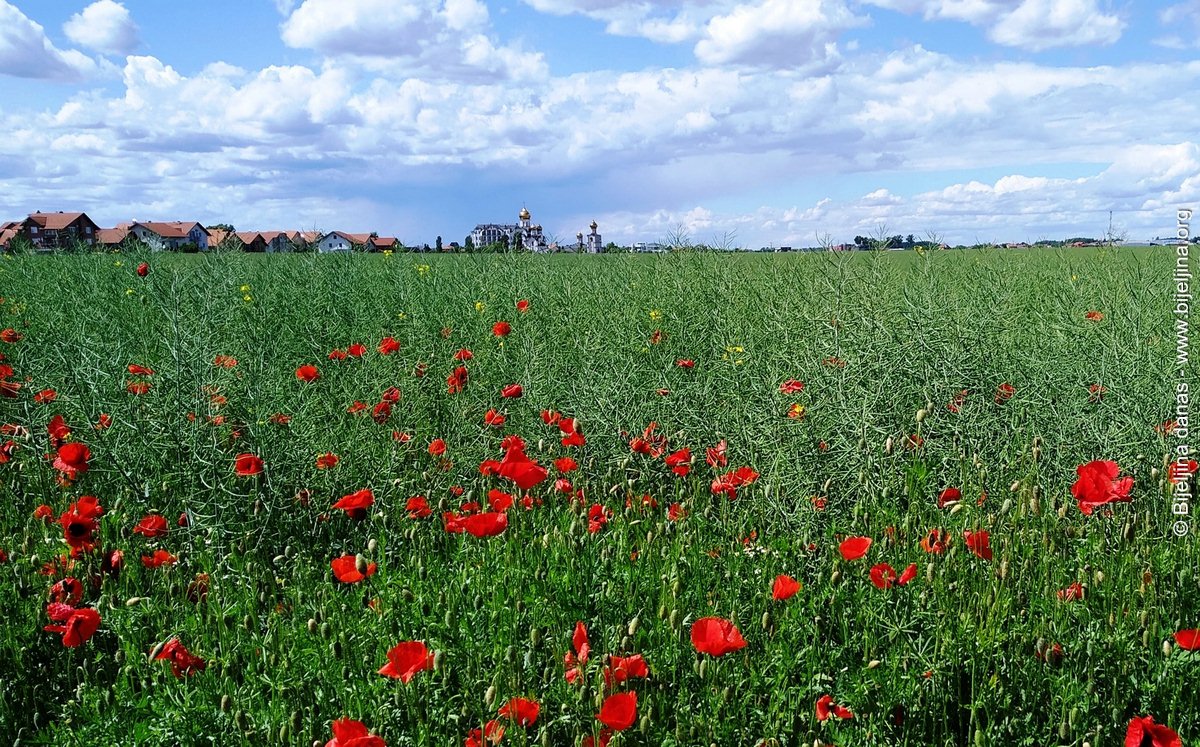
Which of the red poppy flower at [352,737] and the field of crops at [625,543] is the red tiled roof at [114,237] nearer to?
the field of crops at [625,543]

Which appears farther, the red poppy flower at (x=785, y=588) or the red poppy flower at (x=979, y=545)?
the red poppy flower at (x=979, y=545)

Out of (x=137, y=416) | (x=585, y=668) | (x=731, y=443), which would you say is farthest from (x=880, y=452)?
(x=137, y=416)

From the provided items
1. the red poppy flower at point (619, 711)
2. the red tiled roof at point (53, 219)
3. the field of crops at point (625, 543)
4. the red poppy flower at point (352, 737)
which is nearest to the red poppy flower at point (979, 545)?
the field of crops at point (625, 543)

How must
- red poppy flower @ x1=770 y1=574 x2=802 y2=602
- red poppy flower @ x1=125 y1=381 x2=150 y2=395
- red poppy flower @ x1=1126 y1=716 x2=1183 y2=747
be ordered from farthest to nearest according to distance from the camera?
red poppy flower @ x1=125 y1=381 x2=150 y2=395
red poppy flower @ x1=770 y1=574 x2=802 y2=602
red poppy flower @ x1=1126 y1=716 x2=1183 y2=747

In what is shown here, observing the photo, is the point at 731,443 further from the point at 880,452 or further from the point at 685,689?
the point at 685,689

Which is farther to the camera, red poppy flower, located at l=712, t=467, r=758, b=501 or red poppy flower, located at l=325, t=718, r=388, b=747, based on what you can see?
red poppy flower, located at l=712, t=467, r=758, b=501

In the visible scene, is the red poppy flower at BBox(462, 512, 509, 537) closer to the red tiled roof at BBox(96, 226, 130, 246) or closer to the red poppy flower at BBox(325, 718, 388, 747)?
the red poppy flower at BBox(325, 718, 388, 747)

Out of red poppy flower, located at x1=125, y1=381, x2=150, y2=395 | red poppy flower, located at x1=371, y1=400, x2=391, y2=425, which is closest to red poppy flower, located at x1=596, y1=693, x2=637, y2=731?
red poppy flower, located at x1=371, y1=400, x2=391, y2=425

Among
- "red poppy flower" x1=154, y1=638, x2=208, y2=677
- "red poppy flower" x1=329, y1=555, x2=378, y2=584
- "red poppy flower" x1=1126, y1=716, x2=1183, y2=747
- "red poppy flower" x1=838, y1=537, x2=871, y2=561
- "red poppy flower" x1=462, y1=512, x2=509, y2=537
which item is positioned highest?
"red poppy flower" x1=462, y1=512, x2=509, y2=537

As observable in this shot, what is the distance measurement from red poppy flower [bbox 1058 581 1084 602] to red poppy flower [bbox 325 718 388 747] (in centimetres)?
149

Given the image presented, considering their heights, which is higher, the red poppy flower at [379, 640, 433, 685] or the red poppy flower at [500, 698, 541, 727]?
the red poppy flower at [379, 640, 433, 685]

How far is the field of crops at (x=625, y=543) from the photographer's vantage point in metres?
1.64

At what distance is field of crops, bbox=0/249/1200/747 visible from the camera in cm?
164

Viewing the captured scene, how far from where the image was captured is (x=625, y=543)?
7.24ft
